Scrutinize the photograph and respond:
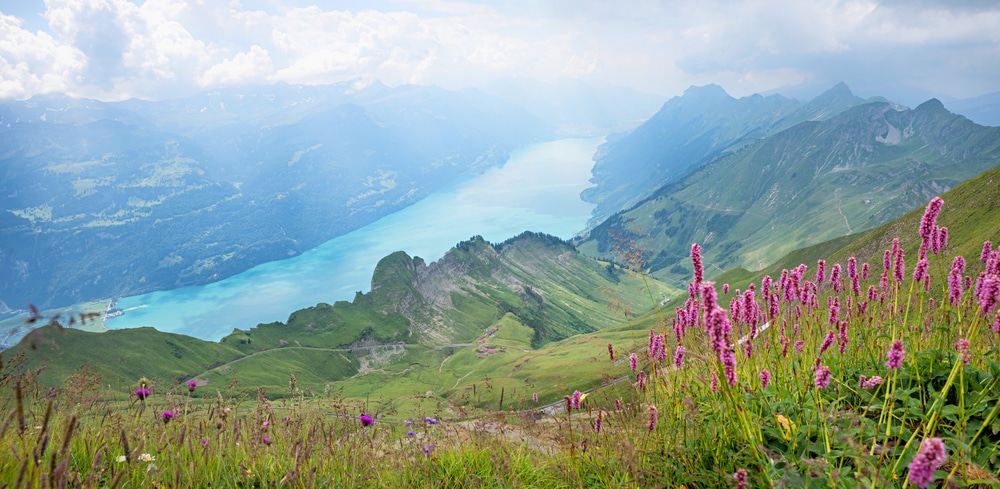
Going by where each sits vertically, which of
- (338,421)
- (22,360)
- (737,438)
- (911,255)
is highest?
(22,360)

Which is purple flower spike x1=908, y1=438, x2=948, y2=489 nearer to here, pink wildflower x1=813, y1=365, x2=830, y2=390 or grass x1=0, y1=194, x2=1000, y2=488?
grass x1=0, y1=194, x2=1000, y2=488

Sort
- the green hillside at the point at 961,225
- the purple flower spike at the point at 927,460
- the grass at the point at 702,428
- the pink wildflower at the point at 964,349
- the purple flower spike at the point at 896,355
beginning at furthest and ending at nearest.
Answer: the green hillside at the point at 961,225 → the grass at the point at 702,428 → the purple flower spike at the point at 896,355 → the pink wildflower at the point at 964,349 → the purple flower spike at the point at 927,460

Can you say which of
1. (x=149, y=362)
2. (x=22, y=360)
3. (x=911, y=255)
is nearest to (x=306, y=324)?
(x=149, y=362)

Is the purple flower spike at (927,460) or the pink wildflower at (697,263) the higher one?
the pink wildflower at (697,263)

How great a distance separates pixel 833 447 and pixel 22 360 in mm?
9854

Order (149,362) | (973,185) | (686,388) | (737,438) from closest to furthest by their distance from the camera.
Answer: (737,438) < (686,388) < (973,185) < (149,362)

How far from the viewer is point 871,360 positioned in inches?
230

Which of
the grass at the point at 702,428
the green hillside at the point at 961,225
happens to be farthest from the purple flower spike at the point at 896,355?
the green hillside at the point at 961,225

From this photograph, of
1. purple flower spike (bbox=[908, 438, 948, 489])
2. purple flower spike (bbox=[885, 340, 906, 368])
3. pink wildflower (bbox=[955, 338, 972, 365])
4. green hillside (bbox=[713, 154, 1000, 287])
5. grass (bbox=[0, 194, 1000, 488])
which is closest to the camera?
purple flower spike (bbox=[908, 438, 948, 489])

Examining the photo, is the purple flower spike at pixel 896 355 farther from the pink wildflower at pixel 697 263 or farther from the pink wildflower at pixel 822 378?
the pink wildflower at pixel 697 263

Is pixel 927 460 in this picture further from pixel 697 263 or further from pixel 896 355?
pixel 697 263

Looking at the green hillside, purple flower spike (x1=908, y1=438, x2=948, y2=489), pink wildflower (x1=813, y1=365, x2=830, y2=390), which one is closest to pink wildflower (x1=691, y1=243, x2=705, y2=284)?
pink wildflower (x1=813, y1=365, x2=830, y2=390)

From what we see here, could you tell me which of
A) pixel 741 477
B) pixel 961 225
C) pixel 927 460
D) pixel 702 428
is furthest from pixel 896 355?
pixel 961 225

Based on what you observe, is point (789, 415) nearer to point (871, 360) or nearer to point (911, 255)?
point (871, 360)
